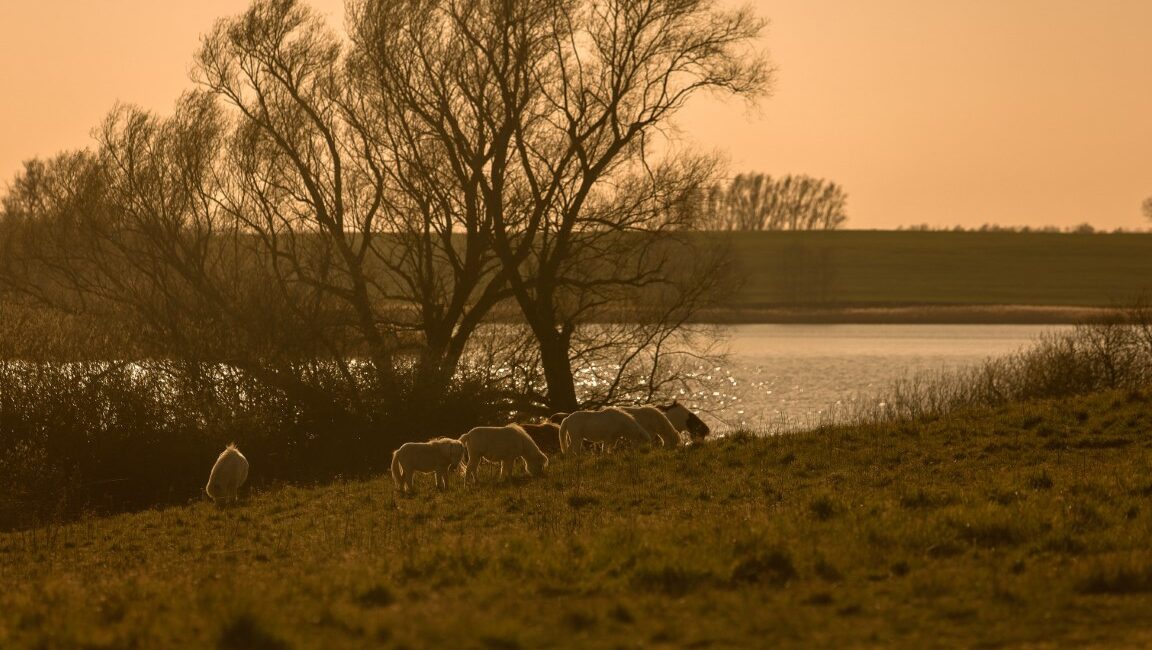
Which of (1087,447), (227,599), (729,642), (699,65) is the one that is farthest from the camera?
(699,65)

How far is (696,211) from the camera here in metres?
33.3

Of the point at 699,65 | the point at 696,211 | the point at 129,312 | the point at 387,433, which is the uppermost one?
the point at 699,65

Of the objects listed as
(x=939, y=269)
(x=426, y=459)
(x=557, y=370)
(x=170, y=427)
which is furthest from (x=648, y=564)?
(x=939, y=269)

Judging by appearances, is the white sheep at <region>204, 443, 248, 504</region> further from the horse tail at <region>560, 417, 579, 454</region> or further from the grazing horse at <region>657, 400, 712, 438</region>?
the grazing horse at <region>657, 400, 712, 438</region>

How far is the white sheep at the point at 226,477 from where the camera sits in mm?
19969

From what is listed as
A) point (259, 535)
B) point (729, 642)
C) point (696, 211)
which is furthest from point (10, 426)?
point (729, 642)

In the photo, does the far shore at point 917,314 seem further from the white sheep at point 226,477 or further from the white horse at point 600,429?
the white sheep at point 226,477

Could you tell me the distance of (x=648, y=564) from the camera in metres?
10.4

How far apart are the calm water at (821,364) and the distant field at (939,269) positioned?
8251 mm

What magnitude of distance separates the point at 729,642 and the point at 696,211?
2532cm

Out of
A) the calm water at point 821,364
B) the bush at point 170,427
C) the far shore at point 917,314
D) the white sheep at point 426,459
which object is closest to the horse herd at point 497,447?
the white sheep at point 426,459

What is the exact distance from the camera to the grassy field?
8734 mm

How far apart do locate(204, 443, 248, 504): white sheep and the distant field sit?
293 ft

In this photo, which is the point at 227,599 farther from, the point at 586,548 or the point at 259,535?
the point at 259,535
